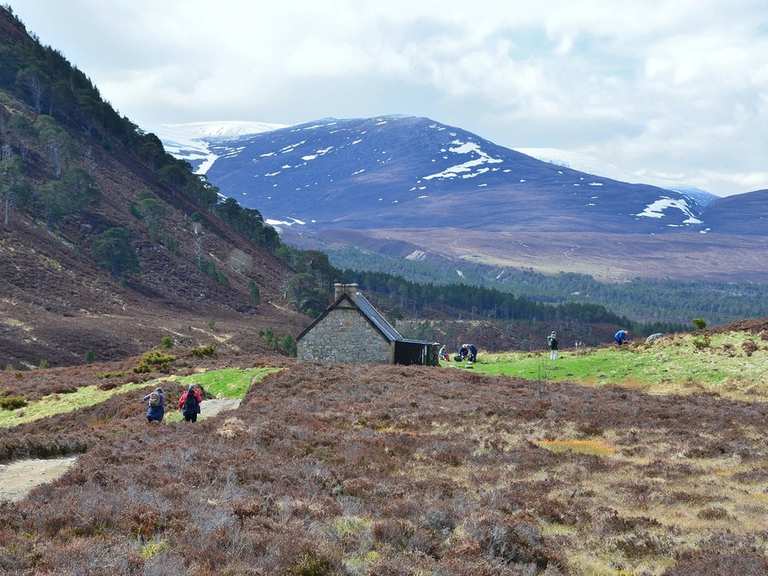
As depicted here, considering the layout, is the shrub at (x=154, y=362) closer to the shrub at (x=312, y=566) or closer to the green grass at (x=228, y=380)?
the green grass at (x=228, y=380)

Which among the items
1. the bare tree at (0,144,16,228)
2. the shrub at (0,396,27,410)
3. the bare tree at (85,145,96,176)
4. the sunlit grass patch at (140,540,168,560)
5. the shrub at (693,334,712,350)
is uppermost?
the bare tree at (85,145,96,176)

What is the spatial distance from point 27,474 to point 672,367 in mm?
33730

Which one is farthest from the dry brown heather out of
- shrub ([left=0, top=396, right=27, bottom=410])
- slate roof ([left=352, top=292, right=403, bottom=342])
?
slate roof ([left=352, top=292, right=403, bottom=342])

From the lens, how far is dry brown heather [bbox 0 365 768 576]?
1166cm

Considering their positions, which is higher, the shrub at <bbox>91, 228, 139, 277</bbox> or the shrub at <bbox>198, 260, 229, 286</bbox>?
the shrub at <bbox>91, 228, 139, 277</bbox>

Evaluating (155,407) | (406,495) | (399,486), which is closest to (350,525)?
(406,495)

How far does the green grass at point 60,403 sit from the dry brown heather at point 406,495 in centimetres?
1036

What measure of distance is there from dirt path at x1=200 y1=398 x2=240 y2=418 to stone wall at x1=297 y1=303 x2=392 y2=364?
1371cm

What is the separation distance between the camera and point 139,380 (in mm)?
42781

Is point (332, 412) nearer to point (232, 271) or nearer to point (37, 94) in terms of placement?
point (232, 271)

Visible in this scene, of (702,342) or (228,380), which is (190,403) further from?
(702,342)

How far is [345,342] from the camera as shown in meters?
49.7

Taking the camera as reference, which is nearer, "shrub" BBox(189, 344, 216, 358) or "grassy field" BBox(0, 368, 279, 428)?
"grassy field" BBox(0, 368, 279, 428)

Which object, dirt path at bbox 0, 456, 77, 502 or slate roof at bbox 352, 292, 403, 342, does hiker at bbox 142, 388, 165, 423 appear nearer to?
dirt path at bbox 0, 456, 77, 502
